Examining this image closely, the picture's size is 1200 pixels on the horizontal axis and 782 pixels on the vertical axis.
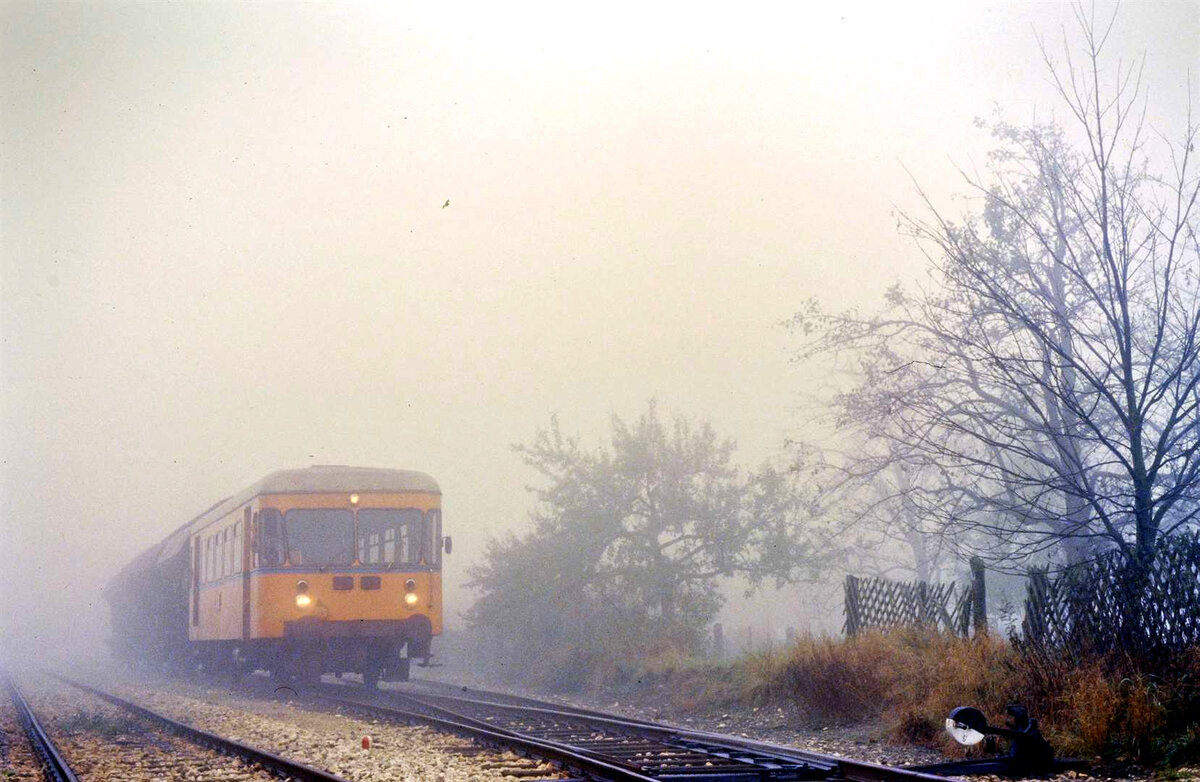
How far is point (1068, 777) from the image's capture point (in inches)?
319

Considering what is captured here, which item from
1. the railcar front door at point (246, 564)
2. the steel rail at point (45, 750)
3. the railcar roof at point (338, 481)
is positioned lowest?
the steel rail at point (45, 750)

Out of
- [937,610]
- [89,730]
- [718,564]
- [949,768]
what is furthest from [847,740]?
[718,564]

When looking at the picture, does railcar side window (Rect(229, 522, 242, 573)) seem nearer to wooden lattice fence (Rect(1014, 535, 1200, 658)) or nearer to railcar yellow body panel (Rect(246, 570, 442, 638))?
railcar yellow body panel (Rect(246, 570, 442, 638))

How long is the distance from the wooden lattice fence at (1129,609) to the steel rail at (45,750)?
822cm

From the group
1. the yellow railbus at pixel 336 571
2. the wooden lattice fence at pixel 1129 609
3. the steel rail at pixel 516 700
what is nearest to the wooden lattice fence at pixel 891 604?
the steel rail at pixel 516 700

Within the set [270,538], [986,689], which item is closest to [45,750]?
[270,538]

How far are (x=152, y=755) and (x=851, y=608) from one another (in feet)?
31.6

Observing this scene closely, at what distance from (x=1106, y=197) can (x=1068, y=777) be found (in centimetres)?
545

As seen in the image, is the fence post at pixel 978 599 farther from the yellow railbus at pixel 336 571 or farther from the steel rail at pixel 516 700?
the yellow railbus at pixel 336 571

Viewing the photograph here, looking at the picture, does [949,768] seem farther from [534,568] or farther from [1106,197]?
[534,568]

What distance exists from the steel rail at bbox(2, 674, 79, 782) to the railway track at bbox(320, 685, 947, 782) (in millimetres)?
3555

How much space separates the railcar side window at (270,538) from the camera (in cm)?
1767

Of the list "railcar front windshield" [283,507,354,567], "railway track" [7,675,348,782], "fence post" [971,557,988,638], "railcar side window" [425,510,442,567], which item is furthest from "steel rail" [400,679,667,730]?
"railway track" [7,675,348,782]

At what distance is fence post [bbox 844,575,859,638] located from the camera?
16.6m
